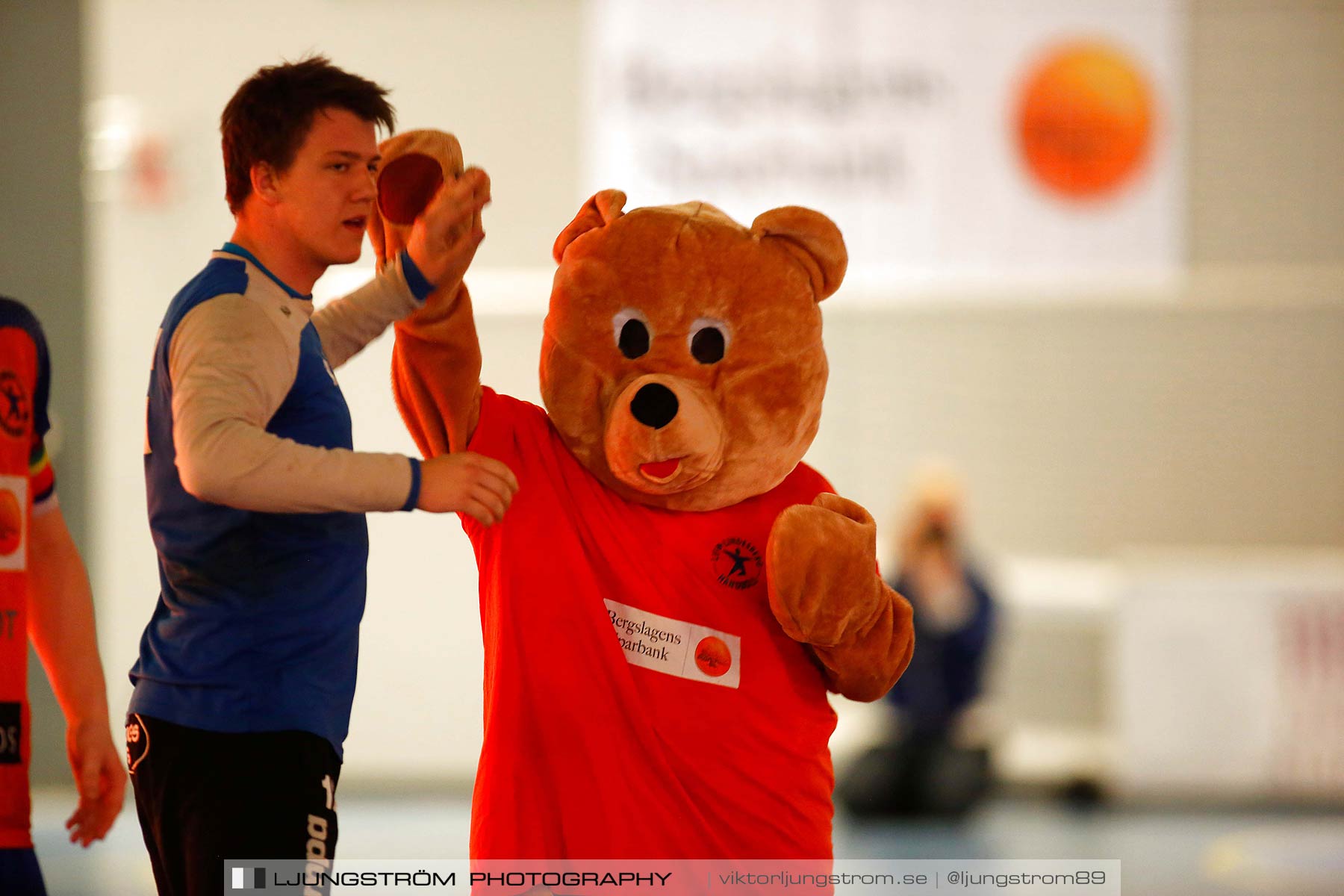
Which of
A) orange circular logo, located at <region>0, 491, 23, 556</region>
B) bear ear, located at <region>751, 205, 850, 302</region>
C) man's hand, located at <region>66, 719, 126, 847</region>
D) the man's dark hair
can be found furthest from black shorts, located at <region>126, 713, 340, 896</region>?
bear ear, located at <region>751, 205, 850, 302</region>

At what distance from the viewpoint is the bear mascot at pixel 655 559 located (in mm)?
1793

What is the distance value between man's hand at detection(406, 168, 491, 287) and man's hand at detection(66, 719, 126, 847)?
0.81m

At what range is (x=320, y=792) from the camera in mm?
1585

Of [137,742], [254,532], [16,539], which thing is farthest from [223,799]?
[16,539]

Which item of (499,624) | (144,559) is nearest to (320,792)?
(499,624)

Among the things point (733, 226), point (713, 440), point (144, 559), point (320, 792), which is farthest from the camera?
point (144, 559)

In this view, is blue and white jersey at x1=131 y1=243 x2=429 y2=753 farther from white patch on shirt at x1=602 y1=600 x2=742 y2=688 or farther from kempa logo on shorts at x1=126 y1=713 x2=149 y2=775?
white patch on shirt at x1=602 y1=600 x2=742 y2=688

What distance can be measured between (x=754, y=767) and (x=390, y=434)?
2.60 feet

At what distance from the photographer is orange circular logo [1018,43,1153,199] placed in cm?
576

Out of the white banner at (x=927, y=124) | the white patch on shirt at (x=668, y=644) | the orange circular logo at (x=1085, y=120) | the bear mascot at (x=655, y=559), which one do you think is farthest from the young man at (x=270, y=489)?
the orange circular logo at (x=1085, y=120)

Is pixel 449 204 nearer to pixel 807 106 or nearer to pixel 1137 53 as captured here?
pixel 807 106

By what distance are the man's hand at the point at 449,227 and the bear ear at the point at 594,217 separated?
0.23 metres

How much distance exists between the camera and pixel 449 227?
1.67 m

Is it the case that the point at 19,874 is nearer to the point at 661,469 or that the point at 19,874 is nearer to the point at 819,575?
the point at 661,469
